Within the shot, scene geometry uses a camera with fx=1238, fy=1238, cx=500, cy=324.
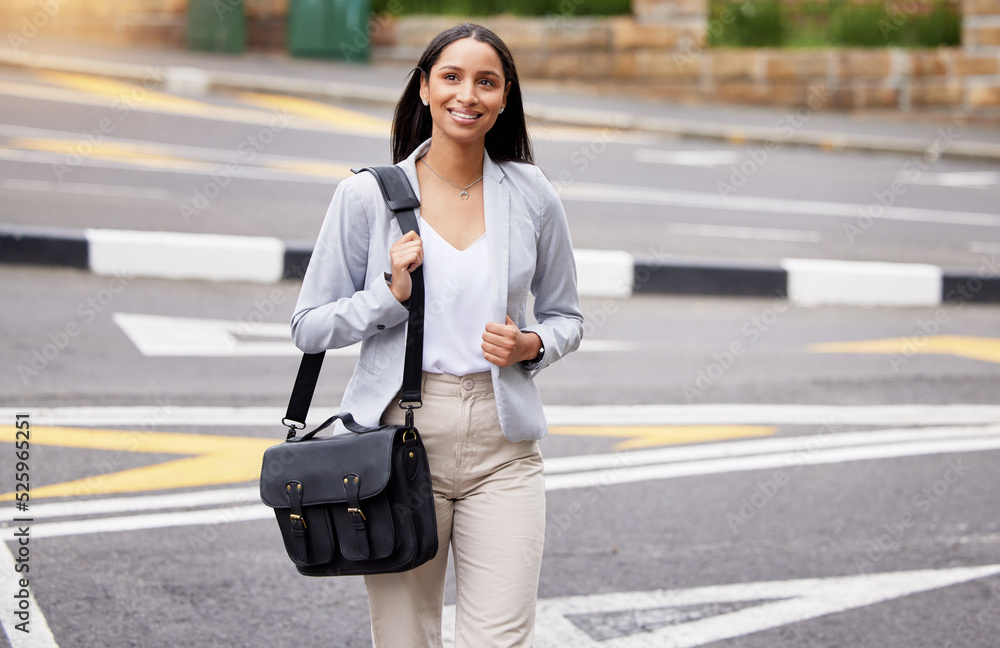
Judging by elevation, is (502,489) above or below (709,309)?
above

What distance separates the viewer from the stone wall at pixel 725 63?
1720 centimetres

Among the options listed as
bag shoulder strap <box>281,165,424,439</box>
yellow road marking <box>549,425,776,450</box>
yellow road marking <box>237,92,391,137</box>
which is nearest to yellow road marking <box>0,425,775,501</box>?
yellow road marking <box>549,425,776,450</box>

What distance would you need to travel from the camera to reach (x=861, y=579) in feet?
13.9

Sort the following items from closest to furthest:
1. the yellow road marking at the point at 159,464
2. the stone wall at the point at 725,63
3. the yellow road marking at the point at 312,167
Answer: the yellow road marking at the point at 159,464, the yellow road marking at the point at 312,167, the stone wall at the point at 725,63

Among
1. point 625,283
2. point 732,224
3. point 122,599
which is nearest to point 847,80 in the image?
point 732,224

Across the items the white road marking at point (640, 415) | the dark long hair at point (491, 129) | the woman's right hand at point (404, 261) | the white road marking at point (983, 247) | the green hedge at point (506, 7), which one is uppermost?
the dark long hair at point (491, 129)

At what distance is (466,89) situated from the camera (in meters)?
2.60

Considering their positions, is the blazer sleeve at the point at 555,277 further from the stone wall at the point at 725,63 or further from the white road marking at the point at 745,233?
the stone wall at the point at 725,63

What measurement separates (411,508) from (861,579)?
7.38 feet

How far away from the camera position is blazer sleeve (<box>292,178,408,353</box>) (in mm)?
2570

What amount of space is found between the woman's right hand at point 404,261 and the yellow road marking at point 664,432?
3.09 meters

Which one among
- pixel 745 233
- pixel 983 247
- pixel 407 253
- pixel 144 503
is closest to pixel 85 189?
pixel 745 233

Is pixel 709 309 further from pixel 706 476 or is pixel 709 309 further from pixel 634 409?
pixel 706 476

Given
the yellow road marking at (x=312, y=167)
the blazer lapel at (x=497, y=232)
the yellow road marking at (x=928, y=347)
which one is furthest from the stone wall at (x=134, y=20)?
the blazer lapel at (x=497, y=232)
